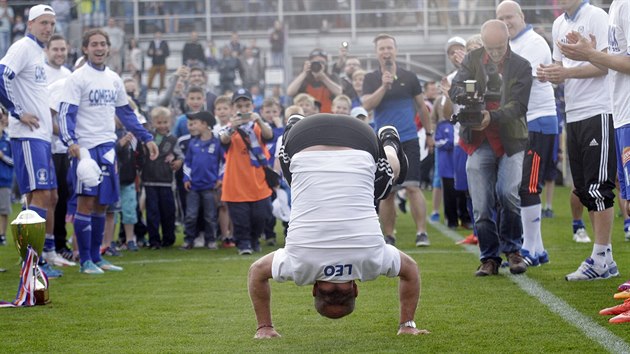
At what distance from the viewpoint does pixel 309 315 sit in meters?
7.64

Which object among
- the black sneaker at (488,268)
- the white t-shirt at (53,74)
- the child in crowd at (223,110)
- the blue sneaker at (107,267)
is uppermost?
the white t-shirt at (53,74)

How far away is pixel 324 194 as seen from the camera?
6.05 m

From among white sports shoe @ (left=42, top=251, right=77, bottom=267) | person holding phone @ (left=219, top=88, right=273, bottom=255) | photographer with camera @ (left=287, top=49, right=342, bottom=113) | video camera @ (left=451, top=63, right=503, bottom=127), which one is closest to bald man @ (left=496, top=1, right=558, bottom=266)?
video camera @ (left=451, top=63, right=503, bottom=127)

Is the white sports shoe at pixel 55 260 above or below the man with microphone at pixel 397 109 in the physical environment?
below

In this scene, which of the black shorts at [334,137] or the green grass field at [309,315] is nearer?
the black shorts at [334,137]

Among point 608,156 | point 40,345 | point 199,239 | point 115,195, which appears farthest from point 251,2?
point 40,345

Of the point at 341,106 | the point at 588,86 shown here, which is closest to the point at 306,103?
the point at 341,106

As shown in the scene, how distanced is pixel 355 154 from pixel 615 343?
1.73m

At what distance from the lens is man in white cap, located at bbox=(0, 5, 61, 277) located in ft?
34.0

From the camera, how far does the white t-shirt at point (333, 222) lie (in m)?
6.04

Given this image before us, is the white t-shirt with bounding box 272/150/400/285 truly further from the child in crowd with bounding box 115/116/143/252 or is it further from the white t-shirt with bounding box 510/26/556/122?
the child in crowd with bounding box 115/116/143/252

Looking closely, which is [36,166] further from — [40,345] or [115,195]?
[40,345]

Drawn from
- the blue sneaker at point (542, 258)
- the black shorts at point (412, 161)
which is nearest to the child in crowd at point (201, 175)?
the black shorts at point (412, 161)

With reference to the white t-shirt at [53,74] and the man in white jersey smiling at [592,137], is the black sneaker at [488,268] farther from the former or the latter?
the white t-shirt at [53,74]
